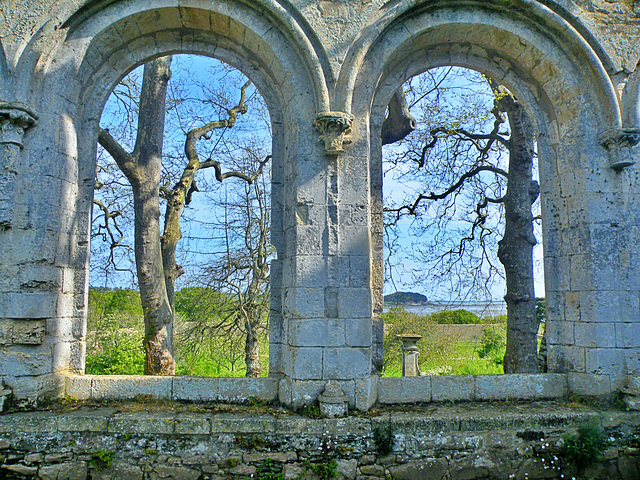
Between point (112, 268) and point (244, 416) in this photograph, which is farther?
point (112, 268)

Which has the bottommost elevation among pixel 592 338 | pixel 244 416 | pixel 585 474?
pixel 585 474

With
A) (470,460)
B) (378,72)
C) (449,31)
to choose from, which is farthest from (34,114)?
(470,460)

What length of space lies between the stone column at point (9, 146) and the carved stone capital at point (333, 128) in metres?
2.65

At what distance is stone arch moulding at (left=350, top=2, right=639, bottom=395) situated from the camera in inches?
174

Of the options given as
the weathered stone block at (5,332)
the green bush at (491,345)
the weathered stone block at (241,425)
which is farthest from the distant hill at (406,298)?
the weathered stone block at (5,332)

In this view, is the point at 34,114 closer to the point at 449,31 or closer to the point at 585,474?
the point at 449,31

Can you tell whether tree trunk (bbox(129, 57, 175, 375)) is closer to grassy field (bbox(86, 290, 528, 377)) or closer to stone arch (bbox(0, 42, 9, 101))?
grassy field (bbox(86, 290, 528, 377))

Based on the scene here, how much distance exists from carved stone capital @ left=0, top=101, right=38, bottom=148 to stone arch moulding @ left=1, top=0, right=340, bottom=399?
0.14 metres

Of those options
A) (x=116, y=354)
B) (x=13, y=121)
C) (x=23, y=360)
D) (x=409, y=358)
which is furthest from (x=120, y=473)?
(x=116, y=354)

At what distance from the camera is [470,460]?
12.8 ft

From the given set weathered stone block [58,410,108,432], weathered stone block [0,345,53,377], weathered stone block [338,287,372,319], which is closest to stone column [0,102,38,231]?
weathered stone block [0,345,53,377]

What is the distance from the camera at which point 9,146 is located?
13.5 ft

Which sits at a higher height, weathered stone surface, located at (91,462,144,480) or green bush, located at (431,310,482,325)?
green bush, located at (431,310,482,325)

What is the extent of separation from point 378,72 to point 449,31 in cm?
98
